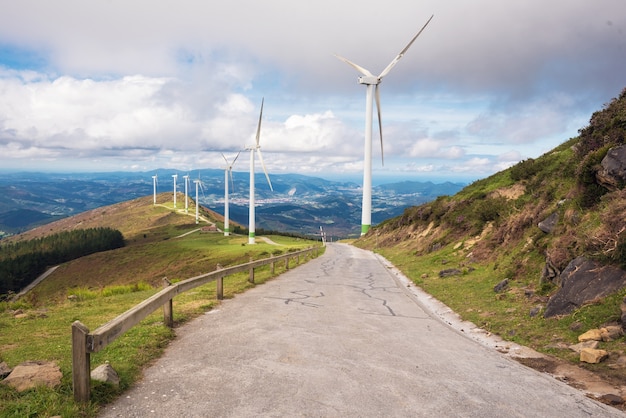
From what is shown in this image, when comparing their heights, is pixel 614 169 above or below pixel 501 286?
above

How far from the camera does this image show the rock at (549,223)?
59.2 ft

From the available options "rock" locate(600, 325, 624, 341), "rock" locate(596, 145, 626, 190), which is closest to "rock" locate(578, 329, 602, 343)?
"rock" locate(600, 325, 624, 341)

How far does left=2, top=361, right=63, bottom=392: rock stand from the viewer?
5.88 m

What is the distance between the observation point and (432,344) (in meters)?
10.0

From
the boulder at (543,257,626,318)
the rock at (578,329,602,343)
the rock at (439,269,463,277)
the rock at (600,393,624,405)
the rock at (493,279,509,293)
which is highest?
the boulder at (543,257,626,318)

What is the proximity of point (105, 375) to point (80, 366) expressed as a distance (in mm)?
632

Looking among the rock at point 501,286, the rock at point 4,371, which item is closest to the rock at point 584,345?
the rock at point 501,286

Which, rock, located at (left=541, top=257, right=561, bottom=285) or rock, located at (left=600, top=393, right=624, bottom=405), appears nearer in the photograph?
rock, located at (left=600, top=393, right=624, bottom=405)

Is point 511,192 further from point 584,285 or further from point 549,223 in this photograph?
point 584,285

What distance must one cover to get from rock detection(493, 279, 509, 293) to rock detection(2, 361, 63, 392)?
46.8ft

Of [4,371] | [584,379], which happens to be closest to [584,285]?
[584,379]

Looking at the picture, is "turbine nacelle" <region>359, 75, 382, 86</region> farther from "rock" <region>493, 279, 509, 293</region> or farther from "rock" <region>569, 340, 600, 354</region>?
"rock" <region>569, 340, 600, 354</region>

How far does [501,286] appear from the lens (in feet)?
54.5

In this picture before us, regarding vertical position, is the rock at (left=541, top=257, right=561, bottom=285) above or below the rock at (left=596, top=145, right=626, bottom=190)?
below
